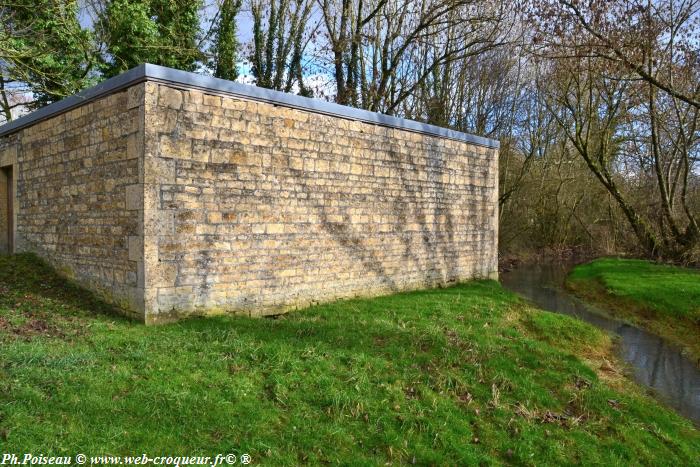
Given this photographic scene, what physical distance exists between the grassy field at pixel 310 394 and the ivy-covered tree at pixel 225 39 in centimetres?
1207

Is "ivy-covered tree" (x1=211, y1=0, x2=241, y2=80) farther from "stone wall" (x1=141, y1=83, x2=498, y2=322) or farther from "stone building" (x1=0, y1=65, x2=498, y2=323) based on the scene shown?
"stone wall" (x1=141, y1=83, x2=498, y2=322)

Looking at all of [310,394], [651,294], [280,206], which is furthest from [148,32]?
[651,294]

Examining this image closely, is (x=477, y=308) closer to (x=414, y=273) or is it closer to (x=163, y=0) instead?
(x=414, y=273)

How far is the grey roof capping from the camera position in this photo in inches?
262

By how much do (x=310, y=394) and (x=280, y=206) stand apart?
3893 mm

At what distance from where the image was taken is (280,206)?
8.05 meters

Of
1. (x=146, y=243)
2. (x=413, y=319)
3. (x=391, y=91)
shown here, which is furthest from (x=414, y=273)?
(x=391, y=91)

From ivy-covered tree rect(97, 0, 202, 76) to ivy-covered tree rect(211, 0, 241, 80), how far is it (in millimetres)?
855

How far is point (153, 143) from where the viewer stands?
6570 millimetres

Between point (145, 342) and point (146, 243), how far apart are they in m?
1.46

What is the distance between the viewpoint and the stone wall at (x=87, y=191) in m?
6.83

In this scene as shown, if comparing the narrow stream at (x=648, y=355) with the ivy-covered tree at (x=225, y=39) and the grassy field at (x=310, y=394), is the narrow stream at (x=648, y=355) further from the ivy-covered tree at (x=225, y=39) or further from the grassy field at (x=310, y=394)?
the ivy-covered tree at (x=225, y=39)

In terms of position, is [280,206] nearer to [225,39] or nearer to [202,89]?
[202,89]

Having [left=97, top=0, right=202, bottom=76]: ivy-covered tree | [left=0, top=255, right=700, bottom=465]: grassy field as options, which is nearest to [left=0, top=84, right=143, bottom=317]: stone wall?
[left=0, top=255, right=700, bottom=465]: grassy field
